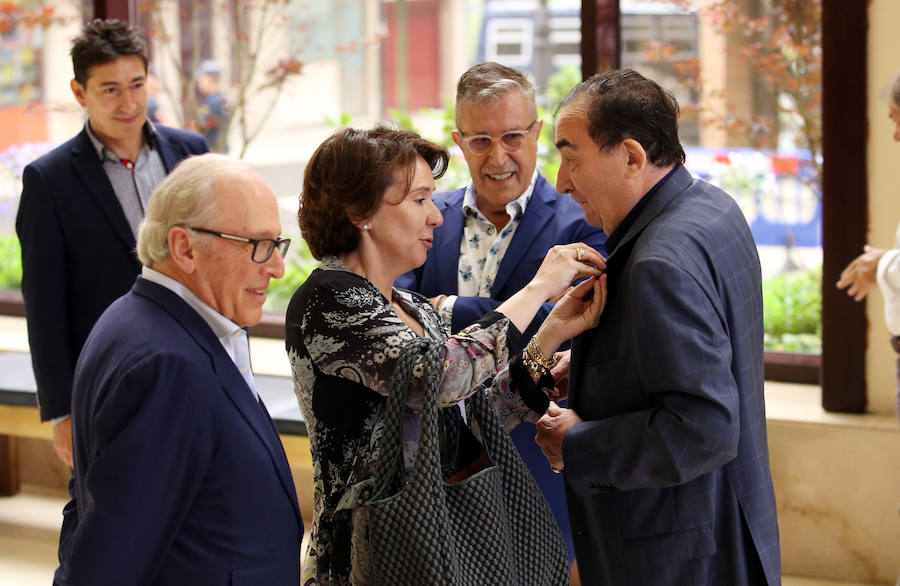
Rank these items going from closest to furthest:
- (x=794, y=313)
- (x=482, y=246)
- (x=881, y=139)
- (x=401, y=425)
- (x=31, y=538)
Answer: (x=401, y=425) → (x=482, y=246) → (x=881, y=139) → (x=794, y=313) → (x=31, y=538)

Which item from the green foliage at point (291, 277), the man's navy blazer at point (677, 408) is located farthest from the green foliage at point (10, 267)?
the man's navy blazer at point (677, 408)

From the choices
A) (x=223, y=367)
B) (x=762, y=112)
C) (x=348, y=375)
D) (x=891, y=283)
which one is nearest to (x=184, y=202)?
(x=223, y=367)

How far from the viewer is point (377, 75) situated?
17.4ft

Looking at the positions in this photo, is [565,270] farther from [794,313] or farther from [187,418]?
[794,313]

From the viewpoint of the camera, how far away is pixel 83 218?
340cm

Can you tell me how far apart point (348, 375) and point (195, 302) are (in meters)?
0.32

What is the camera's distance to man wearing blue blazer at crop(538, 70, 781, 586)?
1759mm

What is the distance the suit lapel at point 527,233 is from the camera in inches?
104

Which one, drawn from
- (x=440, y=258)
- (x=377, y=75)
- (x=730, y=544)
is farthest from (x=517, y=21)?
(x=730, y=544)

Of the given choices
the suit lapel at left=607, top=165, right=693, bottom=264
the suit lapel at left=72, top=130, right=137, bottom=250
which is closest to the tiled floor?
the suit lapel at left=72, top=130, right=137, bottom=250

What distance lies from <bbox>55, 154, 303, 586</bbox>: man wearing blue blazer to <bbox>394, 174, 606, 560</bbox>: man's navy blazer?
32.5 inches

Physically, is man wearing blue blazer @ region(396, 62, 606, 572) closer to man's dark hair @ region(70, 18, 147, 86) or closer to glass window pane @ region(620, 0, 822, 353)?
man's dark hair @ region(70, 18, 147, 86)

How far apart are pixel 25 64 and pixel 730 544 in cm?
541

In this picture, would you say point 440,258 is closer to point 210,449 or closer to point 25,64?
point 210,449
